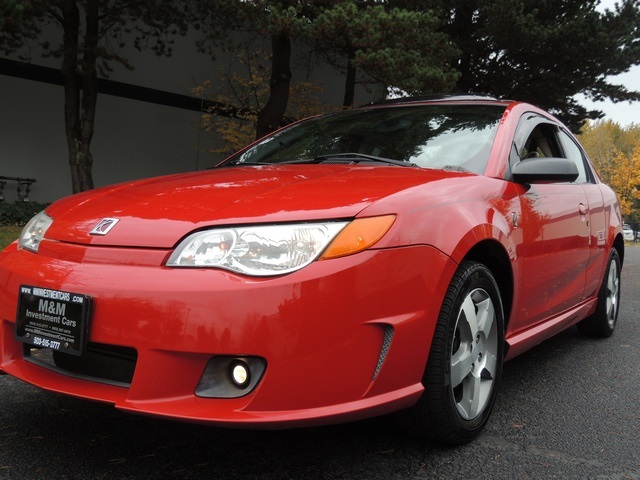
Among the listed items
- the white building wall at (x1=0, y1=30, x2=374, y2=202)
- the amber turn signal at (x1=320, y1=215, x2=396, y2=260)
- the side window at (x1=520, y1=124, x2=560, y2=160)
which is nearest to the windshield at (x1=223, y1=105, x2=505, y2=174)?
the side window at (x1=520, y1=124, x2=560, y2=160)

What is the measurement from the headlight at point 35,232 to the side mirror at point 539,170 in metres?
1.98

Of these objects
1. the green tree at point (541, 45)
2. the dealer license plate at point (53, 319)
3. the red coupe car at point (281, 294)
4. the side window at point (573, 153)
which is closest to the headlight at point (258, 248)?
the red coupe car at point (281, 294)

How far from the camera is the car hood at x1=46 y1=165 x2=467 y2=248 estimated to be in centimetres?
186

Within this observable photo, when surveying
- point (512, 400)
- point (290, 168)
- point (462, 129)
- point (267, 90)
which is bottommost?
point (512, 400)

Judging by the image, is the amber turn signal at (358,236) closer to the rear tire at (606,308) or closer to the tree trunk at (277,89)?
the rear tire at (606,308)

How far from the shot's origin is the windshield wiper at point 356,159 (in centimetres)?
266

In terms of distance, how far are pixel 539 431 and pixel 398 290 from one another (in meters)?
1.13

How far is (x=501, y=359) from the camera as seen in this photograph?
248 cm

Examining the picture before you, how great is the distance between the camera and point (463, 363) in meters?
2.24

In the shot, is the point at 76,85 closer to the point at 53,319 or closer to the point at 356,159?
the point at 356,159

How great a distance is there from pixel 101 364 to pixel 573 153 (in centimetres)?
332

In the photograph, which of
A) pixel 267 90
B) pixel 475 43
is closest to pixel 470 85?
pixel 475 43

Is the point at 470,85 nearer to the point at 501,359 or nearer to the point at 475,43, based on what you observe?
the point at 475,43

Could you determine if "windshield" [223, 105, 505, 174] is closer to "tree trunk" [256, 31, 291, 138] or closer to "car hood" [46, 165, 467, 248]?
"car hood" [46, 165, 467, 248]
